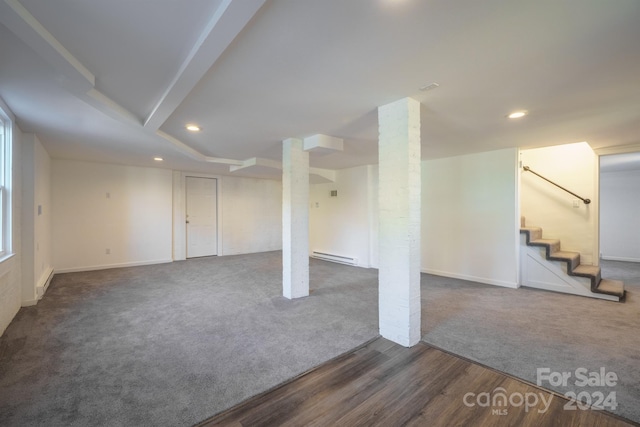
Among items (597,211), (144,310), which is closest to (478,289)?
(597,211)

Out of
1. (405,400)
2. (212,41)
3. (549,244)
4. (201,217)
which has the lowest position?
(405,400)

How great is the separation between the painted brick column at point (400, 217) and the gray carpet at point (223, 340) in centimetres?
37

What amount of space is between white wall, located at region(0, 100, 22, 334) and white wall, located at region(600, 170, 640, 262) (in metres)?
11.4

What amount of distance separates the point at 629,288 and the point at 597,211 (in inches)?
55.6

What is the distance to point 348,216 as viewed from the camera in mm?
6836

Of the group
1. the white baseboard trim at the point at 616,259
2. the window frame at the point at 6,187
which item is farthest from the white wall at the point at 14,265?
the white baseboard trim at the point at 616,259

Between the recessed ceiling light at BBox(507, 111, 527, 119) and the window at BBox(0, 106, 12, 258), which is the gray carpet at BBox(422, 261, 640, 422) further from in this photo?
the window at BBox(0, 106, 12, 258)

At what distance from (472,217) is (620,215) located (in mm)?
5081

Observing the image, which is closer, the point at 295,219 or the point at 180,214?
the point at 295,219

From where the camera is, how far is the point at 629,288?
455 cm

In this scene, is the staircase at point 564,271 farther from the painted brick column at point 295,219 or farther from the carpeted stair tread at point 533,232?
the painted brick column at point 295,219

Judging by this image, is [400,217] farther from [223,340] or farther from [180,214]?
[180,214]

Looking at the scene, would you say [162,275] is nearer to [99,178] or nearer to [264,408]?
[99,178]

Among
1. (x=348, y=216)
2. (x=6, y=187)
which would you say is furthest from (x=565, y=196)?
(x=6, y=187)
